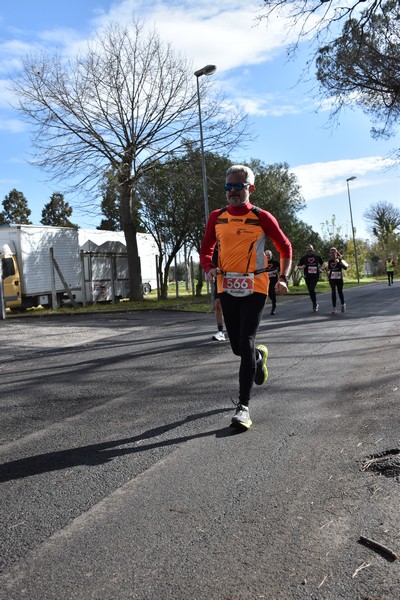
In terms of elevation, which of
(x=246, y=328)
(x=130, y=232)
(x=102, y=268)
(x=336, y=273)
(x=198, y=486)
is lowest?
(x=198, y=486)

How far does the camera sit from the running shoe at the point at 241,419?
4.33 meters

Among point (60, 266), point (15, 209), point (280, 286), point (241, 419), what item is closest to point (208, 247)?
point (280, 286)

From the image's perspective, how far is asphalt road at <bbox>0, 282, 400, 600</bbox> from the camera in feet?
7.48

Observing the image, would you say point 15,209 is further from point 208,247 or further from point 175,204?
point 208,247

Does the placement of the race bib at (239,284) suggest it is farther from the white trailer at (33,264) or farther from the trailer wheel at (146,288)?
the trailer wheel at (146,288)

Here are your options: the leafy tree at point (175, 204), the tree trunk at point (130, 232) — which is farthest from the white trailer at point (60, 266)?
the leafy tree at point (175, 204)

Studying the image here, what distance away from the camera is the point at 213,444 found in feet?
13.2

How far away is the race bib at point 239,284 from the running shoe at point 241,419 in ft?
2.96

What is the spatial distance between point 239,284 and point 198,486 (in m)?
1.86

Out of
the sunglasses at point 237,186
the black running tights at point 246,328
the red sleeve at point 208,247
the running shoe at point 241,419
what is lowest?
the running shoe at point 241,419

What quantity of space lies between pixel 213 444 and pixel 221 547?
1515 millimetres

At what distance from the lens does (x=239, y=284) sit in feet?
15.2

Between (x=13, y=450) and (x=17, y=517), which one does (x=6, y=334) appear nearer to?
(x=13, y=450)

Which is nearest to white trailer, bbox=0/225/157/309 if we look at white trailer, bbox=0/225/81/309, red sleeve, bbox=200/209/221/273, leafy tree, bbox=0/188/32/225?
white trailer, bbox=0/225/81/309
